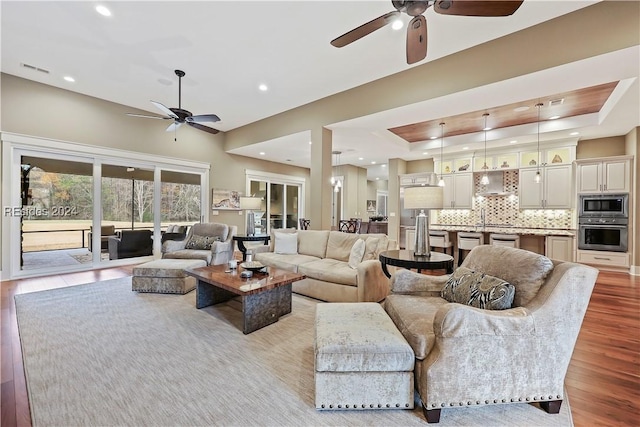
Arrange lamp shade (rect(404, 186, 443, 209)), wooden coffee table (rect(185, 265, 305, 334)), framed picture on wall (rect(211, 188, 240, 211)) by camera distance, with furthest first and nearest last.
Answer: framed picture on wall (rect(211, 188, 240, 211)) → lamp shade (rect(404, 186, 443, 209)) → wooden coffee table (rect(185, 265, 305, 334))

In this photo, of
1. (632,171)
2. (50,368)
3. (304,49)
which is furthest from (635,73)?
(50,368)

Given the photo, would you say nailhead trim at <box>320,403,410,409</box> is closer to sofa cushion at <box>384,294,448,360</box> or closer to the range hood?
sofa cushion at <box>384,294,448,360</box>

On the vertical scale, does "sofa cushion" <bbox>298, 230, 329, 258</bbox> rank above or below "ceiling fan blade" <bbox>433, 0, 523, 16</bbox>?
below

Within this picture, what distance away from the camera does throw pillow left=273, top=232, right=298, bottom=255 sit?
4.60m

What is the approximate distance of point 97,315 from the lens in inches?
120

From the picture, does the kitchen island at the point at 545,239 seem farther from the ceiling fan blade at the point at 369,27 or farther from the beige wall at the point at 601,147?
the ceiling fan blade at the point at 369,27

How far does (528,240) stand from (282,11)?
691cm

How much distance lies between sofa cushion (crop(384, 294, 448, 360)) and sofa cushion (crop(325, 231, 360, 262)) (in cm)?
171

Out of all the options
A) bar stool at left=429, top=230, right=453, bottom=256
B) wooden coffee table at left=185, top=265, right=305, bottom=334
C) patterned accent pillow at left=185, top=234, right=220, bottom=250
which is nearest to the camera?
wooden coffee table at left=185, top=265, right=305, bottom=334

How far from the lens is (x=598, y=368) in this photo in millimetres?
2121

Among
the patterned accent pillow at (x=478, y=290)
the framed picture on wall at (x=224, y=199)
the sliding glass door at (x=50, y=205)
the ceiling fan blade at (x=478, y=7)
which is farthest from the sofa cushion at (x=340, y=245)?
the sliding glass door at (x=50, y=205)

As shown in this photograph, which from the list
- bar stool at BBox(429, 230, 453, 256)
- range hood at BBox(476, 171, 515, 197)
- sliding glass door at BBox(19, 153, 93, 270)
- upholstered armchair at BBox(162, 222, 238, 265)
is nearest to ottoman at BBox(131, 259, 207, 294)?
upholstered armchair at BBox(162, 222, 238, 265)

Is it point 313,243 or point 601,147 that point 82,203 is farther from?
point 601,147

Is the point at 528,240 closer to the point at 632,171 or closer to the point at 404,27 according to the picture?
the point at 632,171
